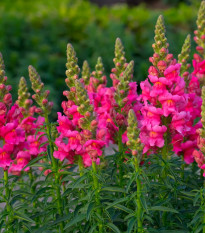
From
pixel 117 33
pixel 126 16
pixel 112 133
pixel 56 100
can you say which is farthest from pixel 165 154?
pixel 126 16

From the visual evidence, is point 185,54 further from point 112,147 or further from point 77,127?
point 77,127

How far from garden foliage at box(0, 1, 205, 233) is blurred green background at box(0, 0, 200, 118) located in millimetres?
4511

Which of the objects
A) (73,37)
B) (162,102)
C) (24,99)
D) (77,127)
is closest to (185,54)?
(162,102)

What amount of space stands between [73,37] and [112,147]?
700 cm

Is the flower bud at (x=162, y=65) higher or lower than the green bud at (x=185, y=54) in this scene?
lower

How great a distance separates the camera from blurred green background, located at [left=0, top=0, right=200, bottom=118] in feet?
28.3

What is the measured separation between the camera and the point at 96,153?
9.89ft

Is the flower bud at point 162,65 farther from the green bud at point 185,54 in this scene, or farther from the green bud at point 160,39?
the green bud at point 185,54

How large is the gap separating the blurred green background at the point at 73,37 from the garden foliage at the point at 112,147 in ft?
14.8

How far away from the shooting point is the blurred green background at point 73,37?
8.62 m

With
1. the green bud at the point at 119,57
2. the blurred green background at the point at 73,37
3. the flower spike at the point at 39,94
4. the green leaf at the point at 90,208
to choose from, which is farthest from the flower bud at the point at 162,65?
the blurred green background at the point at 73,37

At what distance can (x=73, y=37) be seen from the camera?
33.0 feet

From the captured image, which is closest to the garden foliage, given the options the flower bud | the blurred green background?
the flower bud

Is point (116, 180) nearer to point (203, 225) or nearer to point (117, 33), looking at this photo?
point (203, 225)
